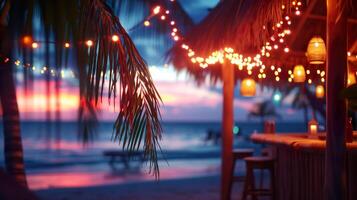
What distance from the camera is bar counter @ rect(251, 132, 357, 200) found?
5496mm

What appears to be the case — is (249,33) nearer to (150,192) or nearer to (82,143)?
(82,143)

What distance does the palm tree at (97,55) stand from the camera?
4066 mm

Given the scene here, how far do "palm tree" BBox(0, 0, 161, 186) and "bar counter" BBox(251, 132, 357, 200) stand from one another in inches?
74.4

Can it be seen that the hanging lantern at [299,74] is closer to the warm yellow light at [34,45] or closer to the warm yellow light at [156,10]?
the warm yellow light at [156,10]

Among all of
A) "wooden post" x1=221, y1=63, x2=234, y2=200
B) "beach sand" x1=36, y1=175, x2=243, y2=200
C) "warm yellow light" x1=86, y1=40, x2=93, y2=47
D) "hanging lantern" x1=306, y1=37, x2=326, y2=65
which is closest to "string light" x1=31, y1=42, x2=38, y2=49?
"warm yellow light" x1=86, y1=40, x2=93, y2=47

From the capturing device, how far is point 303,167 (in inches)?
244

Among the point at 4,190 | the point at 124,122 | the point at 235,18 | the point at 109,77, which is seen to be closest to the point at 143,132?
the point at 124,122

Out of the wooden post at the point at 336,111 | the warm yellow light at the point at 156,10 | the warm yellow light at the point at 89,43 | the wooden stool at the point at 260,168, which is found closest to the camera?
the warm yellow light at the point at 89,43

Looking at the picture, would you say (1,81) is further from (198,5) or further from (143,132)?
(198,5)

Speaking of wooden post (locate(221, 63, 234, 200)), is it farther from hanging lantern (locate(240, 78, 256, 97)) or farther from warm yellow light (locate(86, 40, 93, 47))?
warm yellow light (locate(86, 40, 93, 47))

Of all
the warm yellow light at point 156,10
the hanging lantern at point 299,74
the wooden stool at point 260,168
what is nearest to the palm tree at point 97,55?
the warm yellow light at point 156,10

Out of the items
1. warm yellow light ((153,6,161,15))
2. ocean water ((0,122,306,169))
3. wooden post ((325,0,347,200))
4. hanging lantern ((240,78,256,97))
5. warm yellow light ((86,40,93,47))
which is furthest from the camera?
hanging lantern ((240,78,256,97))

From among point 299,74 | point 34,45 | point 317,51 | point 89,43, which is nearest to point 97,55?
point 89,43

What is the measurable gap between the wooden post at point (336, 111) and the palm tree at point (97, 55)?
149 centimetres
